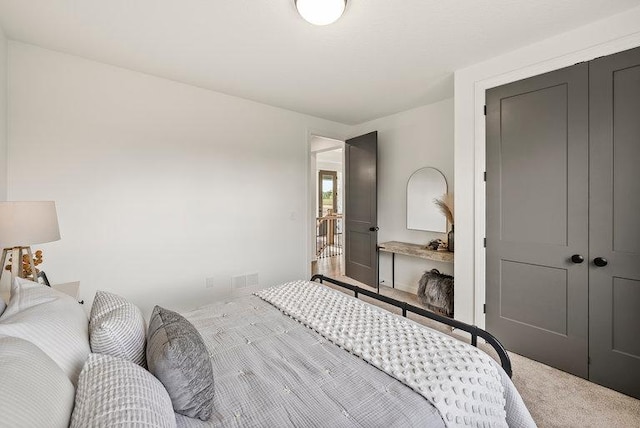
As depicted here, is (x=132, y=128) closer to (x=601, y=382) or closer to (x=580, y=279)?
(x=580, y=279)

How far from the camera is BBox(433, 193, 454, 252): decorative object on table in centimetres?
326

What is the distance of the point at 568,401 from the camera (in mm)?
1852

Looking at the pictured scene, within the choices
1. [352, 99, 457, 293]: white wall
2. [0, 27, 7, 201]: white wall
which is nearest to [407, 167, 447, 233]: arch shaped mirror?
[352, 99, 457, 293]: white wall

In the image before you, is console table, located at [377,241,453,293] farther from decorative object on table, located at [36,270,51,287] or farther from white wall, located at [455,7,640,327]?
decorative object on table, located at [36,270,51,287]

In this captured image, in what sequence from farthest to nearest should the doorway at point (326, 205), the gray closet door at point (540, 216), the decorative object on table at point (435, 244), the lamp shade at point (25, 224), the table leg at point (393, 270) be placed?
the doorway at point (326, 205)
the table leg at point (393, 270)
the decorative object on table at point (435, 244)
the gray closet door at point (540, 216)
the lamp shade at point (25, 224)

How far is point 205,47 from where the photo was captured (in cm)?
236

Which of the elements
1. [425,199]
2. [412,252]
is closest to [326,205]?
[425,199]

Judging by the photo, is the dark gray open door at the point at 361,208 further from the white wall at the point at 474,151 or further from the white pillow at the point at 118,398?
the white pillow at the point at 118,398

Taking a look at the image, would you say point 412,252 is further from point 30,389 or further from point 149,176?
point 30,389

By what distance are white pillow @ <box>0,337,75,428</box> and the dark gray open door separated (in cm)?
367

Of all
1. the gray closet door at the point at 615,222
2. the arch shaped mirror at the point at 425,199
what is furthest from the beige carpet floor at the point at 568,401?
the arch shaped mirror at the point at 425,199

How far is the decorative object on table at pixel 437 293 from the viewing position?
3045 millimetres

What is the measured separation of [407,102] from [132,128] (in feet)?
10.2

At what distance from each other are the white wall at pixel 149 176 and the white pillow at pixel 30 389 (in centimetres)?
223
